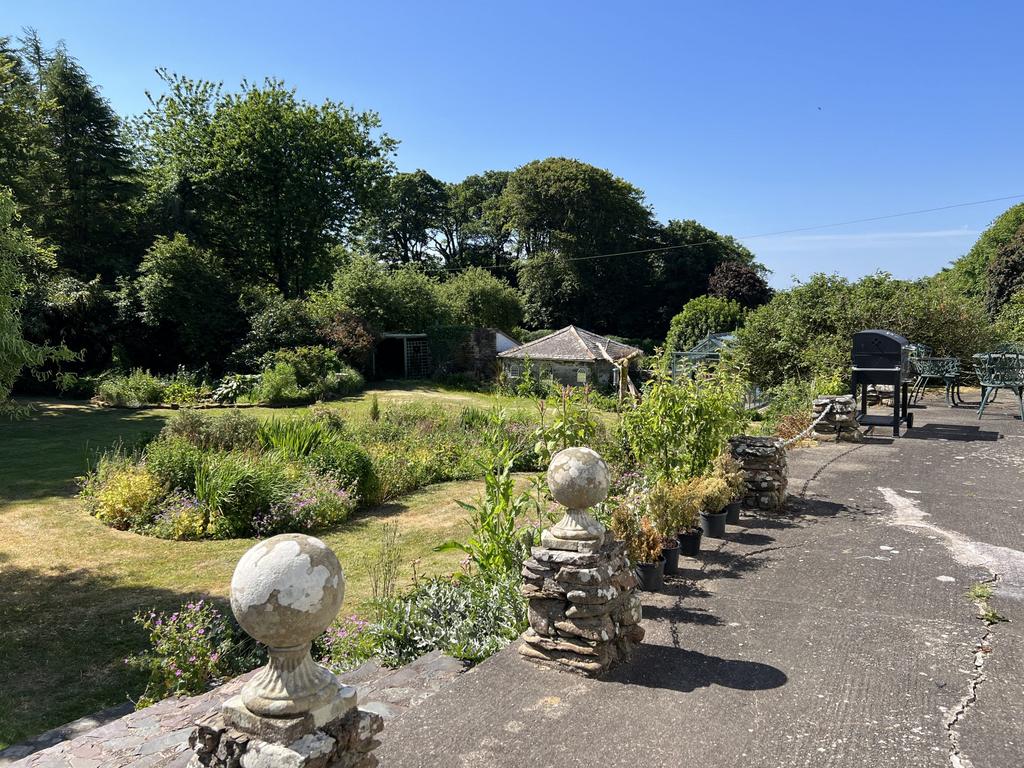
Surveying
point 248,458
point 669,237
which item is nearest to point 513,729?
point 248,458

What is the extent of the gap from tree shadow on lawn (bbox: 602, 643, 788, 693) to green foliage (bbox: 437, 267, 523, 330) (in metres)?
33.1

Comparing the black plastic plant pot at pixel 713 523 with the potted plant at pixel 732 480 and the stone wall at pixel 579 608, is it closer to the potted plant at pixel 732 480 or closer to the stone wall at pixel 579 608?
the potted plant at pixel 732 480

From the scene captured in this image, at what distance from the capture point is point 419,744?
3352 mm

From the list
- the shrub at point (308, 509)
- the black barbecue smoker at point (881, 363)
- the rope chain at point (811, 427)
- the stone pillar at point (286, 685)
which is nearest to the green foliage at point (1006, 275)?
the black barbecue smoker at point (881, 363)

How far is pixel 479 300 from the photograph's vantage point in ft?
125

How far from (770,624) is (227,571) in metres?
6.13

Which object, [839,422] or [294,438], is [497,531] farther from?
[839,422]

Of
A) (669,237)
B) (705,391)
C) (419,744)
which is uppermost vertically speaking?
(669,237)

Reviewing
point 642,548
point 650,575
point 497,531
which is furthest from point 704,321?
point 497,531

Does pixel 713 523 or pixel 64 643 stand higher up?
pixel 713 523

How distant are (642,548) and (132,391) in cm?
2063

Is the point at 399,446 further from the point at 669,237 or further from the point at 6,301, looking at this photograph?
the point at 669,237

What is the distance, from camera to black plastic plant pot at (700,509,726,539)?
684 cm

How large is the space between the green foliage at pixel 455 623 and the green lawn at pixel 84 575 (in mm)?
1980
